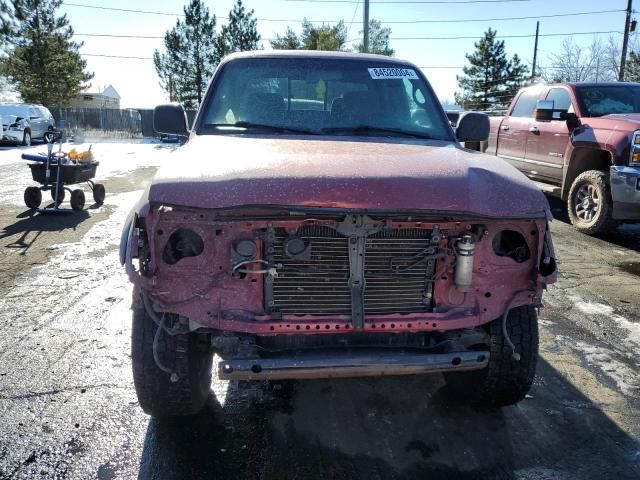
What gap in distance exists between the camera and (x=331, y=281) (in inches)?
105

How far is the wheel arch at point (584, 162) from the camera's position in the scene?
7.61 meters

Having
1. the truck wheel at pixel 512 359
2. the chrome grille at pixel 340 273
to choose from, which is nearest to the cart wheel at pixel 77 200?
the chrome grille at pixel 340 273

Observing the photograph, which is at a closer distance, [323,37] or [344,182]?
[344,182]

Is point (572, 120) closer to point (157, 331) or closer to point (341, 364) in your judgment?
point (341, 364)

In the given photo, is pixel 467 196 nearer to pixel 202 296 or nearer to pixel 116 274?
pixel 202 296

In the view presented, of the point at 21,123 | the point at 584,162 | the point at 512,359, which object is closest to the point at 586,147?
the point at 584,162

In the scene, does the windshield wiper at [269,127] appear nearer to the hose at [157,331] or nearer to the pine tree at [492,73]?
the hose at [157,331]

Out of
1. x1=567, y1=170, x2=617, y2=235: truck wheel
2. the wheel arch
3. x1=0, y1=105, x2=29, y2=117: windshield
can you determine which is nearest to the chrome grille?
A: x1=567, y1=170, x2=617, y2=235: truck wheel

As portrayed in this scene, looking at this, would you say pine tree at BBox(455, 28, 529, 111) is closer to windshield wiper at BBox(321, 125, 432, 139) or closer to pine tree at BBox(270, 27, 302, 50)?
pine tree at BBox(270, 27, 302, 50)

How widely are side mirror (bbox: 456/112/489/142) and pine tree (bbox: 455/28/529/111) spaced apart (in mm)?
36788

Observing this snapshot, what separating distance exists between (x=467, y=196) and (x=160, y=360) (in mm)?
1712

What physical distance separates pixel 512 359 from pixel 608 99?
6718 mm

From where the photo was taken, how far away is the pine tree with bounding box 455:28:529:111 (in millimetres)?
39312

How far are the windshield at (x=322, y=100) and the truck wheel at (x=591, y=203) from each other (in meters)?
4.39
